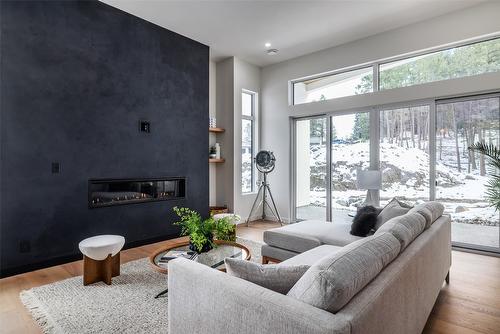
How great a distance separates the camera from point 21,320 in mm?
2148

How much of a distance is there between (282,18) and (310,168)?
2.76 metres

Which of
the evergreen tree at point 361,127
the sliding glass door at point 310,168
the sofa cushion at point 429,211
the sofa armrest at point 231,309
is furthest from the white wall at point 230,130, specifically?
the sofa armrest at point 231,309

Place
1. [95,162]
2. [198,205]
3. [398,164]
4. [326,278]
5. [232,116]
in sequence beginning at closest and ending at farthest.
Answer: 1. [326,278]
2. [95,162]
3. [398,164]
4. [198,205]
5. [232,116]

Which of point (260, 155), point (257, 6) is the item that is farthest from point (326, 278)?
point (260, 155)

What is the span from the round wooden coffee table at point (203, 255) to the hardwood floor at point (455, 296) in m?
0.92

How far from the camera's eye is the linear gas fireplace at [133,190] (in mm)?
3716

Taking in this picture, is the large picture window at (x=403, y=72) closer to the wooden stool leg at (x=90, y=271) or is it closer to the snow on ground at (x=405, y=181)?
the snow on ground at (x=405, y=181)

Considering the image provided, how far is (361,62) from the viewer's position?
4.76 metres

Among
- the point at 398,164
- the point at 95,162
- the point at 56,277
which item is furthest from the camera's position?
the point at 398,164

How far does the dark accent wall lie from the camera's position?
3.03m

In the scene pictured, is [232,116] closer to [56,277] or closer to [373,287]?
[56,277]

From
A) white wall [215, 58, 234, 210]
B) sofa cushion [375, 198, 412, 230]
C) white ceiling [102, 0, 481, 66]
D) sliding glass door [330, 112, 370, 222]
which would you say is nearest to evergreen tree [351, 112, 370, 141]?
sliding glass door [330, 112, 370, 222]

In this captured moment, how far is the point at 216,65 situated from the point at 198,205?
2.91m

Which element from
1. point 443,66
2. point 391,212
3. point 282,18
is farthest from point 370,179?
point 282,18
